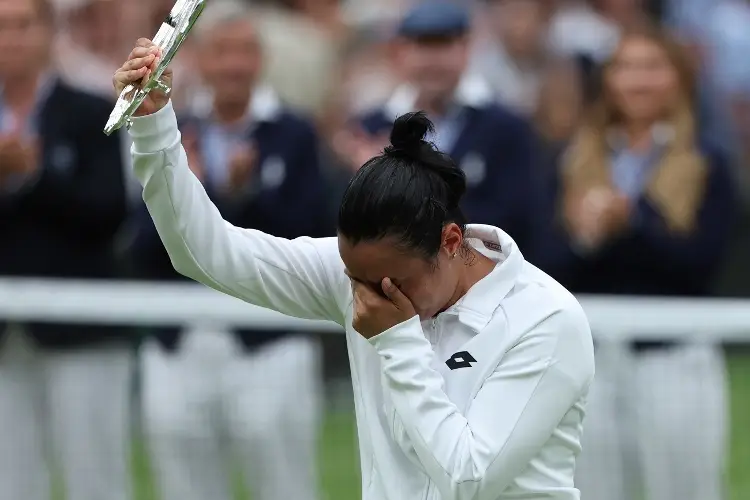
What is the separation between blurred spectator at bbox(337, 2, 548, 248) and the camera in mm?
5621

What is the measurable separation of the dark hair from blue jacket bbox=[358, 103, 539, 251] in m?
2.52

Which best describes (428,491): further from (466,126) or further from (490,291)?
(466,126)

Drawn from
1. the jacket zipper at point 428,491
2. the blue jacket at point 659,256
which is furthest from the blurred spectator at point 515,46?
the jacket zipper at point 428,491

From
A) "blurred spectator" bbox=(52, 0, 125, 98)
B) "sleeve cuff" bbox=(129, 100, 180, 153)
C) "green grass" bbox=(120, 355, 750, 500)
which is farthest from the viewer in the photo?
"blurred spectator" bbox=(52, 0, 125, 98)

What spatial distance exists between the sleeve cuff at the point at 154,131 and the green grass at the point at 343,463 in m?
3.19

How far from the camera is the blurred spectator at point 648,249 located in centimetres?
521

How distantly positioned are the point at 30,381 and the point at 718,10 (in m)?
5.33

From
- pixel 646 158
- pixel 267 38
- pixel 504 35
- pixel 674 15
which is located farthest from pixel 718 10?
pixel 646 158

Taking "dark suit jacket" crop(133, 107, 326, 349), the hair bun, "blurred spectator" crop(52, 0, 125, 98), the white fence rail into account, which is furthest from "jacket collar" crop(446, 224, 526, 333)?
"blurred spectator" crop(52, 0, 125, 98)

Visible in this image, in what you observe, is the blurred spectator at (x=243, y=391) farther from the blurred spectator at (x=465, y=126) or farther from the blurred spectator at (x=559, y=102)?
the blurred spectator at (x=559, y=102)

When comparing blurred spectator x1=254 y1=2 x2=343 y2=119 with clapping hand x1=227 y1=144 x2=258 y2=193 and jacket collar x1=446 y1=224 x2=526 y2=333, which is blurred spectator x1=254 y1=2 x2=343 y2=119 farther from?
jacket collar x1=446 y1=224 x2=526 y2=333

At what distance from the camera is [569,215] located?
5707 millimetres

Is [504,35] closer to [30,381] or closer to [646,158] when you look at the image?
[646,158]

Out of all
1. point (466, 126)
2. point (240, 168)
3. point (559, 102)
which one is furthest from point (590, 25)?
point (240, 168)
